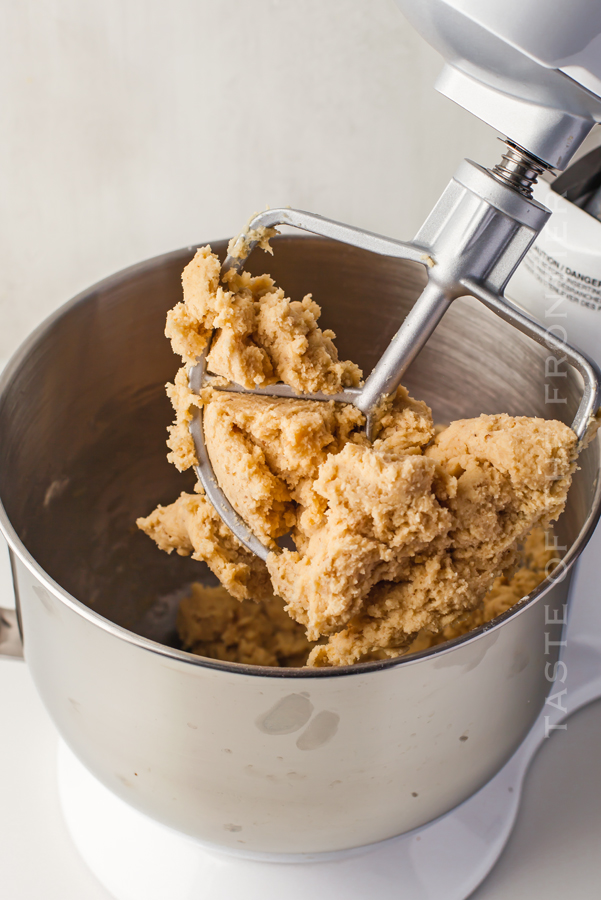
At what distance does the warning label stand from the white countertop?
41 cm

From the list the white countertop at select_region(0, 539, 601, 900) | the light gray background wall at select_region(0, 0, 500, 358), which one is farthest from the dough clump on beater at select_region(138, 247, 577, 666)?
the light gray background wall at select_region(0, 0, 500, 358)

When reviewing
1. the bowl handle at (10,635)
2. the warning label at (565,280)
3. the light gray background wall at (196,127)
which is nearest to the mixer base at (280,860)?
the bowl handle at (10,635)

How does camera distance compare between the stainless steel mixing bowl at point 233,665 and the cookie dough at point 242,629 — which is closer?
the stainless steel mixing bowl at point 233,665

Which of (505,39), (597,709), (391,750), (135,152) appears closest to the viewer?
(505,39)

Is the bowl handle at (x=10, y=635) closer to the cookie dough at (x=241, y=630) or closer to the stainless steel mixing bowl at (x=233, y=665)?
the stainless steel mixing bowl at (x=233, y=665)

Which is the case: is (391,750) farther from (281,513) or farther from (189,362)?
(189,362)

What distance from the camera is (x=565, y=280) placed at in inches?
27.4

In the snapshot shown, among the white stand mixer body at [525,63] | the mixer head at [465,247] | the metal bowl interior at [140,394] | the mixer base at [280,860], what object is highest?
the white stand mixer body at [525,63]

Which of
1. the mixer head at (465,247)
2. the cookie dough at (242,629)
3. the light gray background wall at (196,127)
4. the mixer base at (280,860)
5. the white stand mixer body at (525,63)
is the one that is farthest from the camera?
the light gray background wall at (196,127)

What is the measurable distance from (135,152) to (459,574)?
731 mm

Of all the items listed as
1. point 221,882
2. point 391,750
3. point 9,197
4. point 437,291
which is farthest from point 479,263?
point 9,197

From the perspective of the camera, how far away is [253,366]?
0.56 metres

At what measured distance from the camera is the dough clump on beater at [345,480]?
49 cm

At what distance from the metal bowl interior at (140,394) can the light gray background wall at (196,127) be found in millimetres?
290
